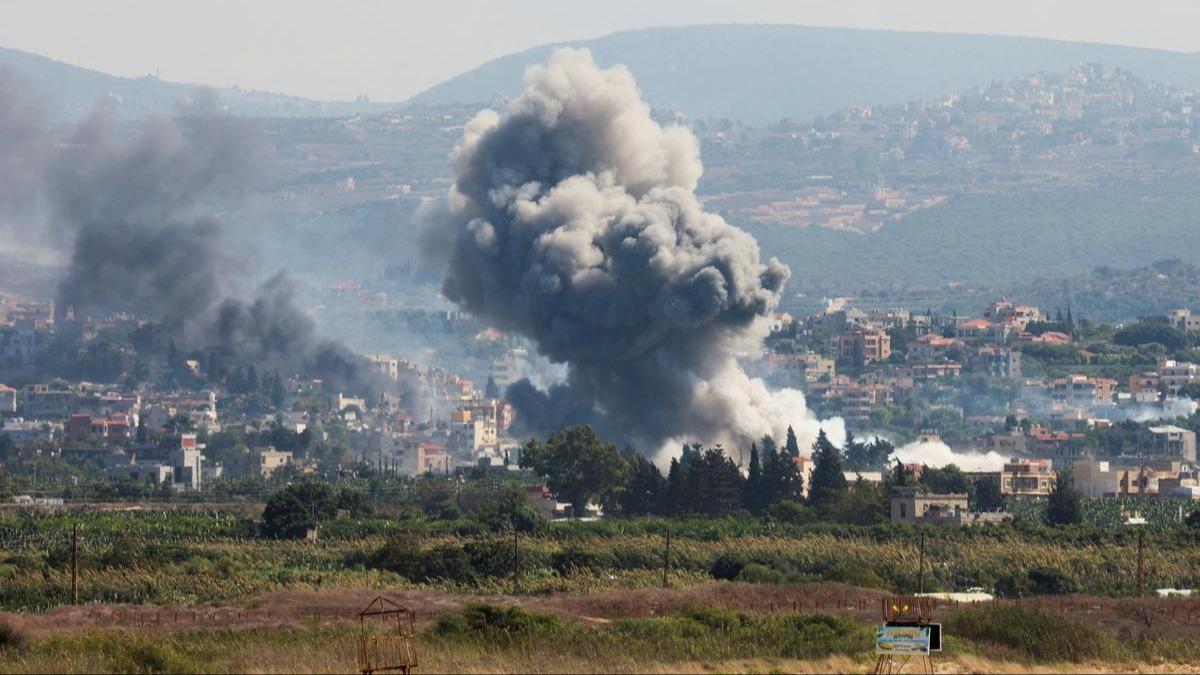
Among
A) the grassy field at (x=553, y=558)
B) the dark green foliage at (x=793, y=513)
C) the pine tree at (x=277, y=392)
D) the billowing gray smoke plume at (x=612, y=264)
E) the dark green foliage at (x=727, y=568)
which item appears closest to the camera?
the grassy field at (x=553, y=558)

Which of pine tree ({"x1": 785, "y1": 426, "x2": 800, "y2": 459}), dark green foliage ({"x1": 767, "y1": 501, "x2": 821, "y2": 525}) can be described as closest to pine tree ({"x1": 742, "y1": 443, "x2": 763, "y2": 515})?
dark green foliage ({"x1": 767, "y1": 501, "x2": 821, "y2": 525})

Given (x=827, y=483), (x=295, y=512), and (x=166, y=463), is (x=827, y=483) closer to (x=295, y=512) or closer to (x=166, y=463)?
(x=295, y=512)

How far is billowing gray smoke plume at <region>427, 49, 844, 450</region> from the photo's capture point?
332ft

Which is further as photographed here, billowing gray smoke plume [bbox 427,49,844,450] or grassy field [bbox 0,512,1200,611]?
billowing gray smoke plume [bbox 427,49,844,450]

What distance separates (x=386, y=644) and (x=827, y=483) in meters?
49.7

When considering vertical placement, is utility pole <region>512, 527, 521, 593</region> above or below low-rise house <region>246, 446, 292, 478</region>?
below

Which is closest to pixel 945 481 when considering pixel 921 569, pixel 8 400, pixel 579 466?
pixel 579 466

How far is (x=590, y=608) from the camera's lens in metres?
54.2

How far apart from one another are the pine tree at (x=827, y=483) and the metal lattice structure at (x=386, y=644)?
130 feet

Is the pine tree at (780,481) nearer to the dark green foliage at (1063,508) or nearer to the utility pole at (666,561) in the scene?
the dark green foliage at (1063,508)

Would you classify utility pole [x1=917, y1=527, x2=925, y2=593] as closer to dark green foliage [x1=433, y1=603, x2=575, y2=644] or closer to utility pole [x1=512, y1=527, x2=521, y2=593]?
utility pole [x1=512, y1=527, x2=521, y2=593]

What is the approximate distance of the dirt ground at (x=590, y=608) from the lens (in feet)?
167

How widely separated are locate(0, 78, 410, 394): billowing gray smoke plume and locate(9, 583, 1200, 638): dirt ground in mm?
124177

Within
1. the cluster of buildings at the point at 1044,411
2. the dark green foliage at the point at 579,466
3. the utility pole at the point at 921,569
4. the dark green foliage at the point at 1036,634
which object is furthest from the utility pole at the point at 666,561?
the cluster of buildings at the point at 1044,411
